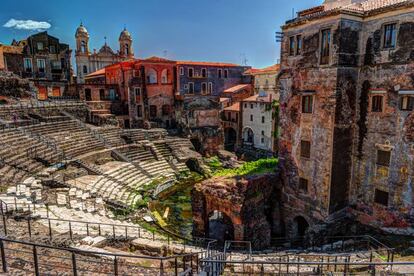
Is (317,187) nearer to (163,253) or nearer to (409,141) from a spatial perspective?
(409,141)

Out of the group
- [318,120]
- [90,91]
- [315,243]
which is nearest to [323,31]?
[318,120]

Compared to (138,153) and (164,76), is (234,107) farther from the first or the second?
(138,153)

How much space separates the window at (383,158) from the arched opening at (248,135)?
24359 mm

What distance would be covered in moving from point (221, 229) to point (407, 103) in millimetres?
13434

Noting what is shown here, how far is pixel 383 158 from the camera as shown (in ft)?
53.5

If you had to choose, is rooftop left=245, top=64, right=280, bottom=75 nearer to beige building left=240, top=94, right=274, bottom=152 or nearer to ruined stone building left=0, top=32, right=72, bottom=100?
beige building left=240, top=94, right=274, bottom=152

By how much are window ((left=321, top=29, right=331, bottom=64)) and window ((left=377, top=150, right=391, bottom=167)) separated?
5.88 metres

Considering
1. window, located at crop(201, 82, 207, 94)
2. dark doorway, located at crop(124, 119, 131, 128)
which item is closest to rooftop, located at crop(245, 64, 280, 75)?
window, located at crop(201, 82, 207, 94)

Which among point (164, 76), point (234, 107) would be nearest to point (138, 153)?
point (164, 76)

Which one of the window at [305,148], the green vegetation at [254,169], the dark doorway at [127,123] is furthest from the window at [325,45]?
the dark doorway at [127,123]

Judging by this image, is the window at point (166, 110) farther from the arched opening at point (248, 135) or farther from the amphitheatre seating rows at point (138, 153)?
the arched opening at point (248, 135)

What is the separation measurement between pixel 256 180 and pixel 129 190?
11595 millimetres

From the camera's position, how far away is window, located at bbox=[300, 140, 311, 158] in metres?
18.2

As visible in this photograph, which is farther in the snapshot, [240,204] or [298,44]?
[298,44]
